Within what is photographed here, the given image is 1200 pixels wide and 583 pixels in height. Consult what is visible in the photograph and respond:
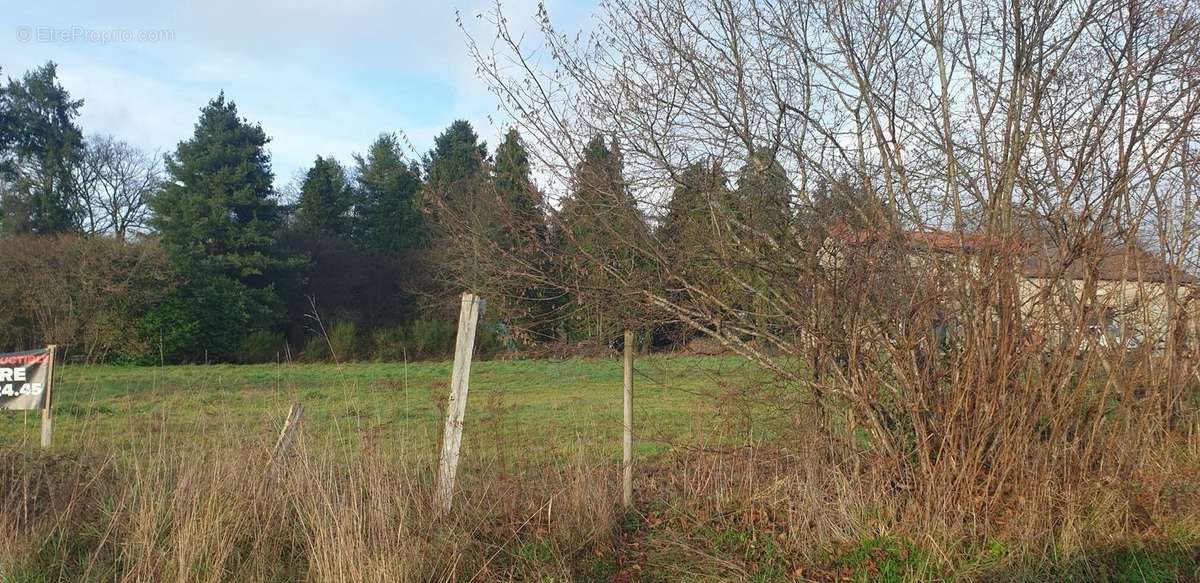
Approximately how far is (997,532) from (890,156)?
2.46 meters

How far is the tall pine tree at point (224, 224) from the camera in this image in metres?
30.3

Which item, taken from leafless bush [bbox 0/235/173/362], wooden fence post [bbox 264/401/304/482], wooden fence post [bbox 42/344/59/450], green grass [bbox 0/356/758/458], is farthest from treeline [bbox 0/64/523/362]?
wooden fence post [bbox 264/401/304/482]

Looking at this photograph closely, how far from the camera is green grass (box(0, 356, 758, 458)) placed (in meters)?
6.22

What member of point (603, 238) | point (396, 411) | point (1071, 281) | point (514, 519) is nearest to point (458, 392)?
point (514, 519)

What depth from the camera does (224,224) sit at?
32344mm

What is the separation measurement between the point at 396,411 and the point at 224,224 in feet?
84.9

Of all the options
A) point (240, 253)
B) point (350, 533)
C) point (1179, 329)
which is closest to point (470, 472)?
point (350, 533)

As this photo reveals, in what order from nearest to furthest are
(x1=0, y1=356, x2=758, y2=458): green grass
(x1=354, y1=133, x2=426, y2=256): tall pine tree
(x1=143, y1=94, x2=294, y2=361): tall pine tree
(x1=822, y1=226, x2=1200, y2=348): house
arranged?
(x1=822, y1=226, x2=1200, y2=348): house < (x1=0, y1=356, x2=758, y2=458): green grass < (x1=143, y1=94, x2=294, y2=361): tall pine tree < (x1=354, y1=133, x2=426, y2=256): tall pine tree

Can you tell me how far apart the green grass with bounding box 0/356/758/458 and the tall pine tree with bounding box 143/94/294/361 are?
12.0 m

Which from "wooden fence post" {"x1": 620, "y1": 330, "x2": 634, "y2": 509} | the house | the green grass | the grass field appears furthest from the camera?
the green grass

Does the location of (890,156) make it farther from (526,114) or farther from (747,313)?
(526,114)

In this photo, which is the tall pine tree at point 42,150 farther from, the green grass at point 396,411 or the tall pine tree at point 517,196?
the tall pine tree at point 517,196

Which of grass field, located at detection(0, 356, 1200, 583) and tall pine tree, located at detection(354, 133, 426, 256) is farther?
tall pine tree, located at detection(354, 133, 426, 256)

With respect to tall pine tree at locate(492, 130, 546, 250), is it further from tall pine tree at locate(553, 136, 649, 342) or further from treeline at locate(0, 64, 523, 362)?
treeline at locate(0, 64, 523, 362)
